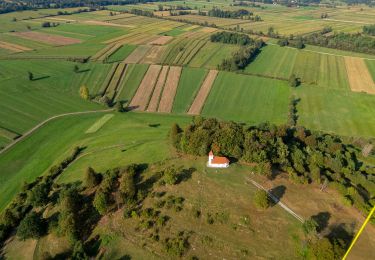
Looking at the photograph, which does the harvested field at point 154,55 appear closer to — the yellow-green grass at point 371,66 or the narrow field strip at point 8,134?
the narrow field strip at point 8,134

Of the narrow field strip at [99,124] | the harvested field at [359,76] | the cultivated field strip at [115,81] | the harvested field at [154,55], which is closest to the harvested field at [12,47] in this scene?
the cultivated field strip at [115,81]

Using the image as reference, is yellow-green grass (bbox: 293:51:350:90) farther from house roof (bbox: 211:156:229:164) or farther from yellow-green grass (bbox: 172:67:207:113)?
house roof (bbox: 211:156:229:164)

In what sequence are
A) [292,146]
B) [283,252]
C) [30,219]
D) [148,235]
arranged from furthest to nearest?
[292,146] → [30,219] → [148,235] → [283,252]

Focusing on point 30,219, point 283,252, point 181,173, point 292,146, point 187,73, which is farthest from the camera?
point 187,73

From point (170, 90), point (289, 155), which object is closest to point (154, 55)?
point (170, 90)

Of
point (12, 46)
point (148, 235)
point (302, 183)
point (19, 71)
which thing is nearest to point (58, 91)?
point (19, 71)

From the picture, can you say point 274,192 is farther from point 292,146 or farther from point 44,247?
point 44,247
